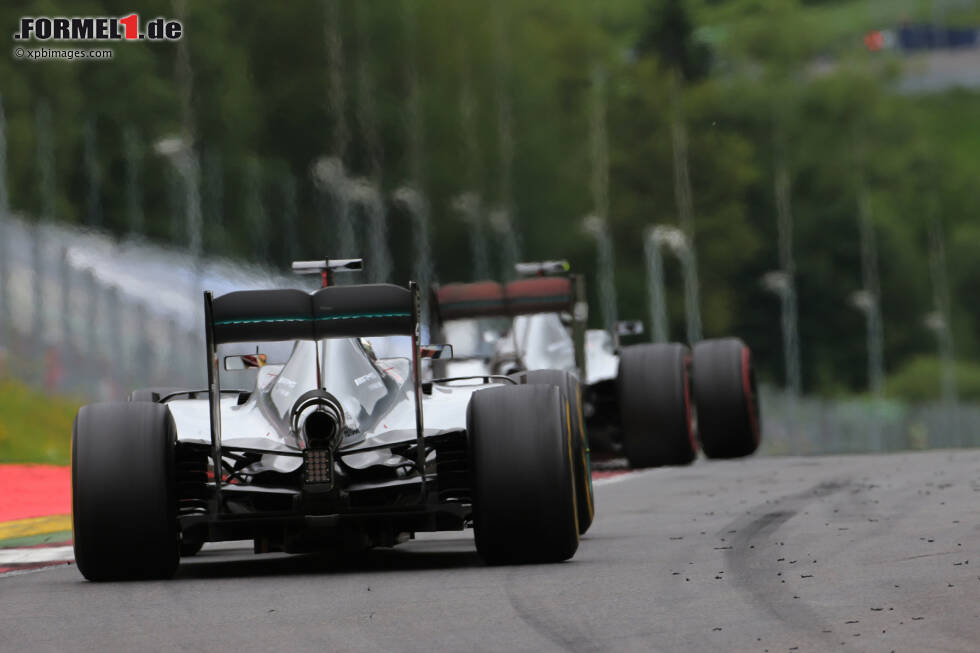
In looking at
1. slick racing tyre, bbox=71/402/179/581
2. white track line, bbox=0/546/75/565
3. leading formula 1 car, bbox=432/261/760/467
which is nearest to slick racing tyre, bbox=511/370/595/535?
slick racing tyre, bbox=71/402/179/581

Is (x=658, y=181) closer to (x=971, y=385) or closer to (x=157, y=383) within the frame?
(x=971, y=385)

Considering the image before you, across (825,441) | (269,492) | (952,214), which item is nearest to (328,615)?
(269,492)

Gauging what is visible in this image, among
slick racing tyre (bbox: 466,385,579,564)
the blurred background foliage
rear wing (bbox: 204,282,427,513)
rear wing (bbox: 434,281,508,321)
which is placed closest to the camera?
slick racing tyre (bbox: 466,385,579,564)

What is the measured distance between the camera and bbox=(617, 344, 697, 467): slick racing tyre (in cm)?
2522

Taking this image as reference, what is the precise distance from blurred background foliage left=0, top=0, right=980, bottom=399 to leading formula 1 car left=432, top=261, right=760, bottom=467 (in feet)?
117

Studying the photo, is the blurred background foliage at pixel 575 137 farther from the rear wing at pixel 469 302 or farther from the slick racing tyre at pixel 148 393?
the slick racing tyre at pixel 148 393

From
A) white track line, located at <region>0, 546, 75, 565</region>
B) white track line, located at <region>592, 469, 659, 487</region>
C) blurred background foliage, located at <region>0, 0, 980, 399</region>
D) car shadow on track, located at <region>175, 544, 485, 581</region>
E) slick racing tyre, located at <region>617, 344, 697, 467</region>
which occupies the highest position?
blurred background foliage, located at <region>0, 0, 980, 399</region>

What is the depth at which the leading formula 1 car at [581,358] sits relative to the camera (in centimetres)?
2516

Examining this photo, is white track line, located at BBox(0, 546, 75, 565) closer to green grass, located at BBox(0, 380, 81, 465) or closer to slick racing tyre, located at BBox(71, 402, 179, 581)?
slick racing tyre, located at BBox(71, 402, 179, 581)

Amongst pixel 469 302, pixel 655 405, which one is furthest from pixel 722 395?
pixel 469 302

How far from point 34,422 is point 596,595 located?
23414mm

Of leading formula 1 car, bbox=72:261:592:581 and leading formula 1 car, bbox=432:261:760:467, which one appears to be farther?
leading formula 1 car, bbox=432:261:760:467

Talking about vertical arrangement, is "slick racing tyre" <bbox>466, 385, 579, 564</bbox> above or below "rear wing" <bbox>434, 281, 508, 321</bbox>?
below

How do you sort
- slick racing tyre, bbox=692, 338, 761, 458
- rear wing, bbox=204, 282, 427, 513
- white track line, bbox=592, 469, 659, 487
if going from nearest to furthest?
1. rear wing, bbox=204, 282, 427, 513
2. white track line, bbox=592, 469, 659, 487
3. slick racing tyre, bbox=692, 338, 761, 458
